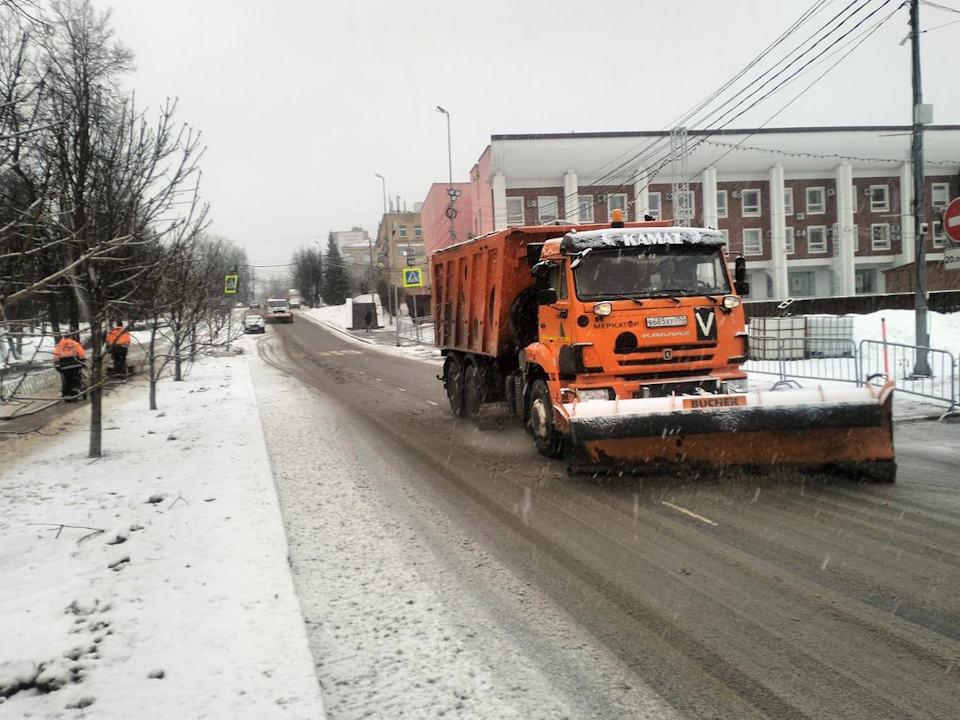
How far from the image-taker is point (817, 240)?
167 ft

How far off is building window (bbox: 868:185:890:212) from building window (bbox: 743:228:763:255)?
331 inches

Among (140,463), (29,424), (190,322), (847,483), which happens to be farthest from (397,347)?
(847,483)

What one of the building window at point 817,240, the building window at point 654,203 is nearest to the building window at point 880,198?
the building window at point 817,240

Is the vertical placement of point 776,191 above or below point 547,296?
above

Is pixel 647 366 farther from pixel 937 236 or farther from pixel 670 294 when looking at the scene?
pixel 937 236

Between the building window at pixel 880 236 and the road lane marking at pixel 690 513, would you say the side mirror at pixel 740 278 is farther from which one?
the building window at pixel 880 236

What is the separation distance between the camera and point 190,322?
16469 mm

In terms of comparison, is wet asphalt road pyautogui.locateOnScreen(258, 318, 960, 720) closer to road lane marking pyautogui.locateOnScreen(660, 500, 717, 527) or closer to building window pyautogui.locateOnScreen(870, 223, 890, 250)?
road lane marking pyautogui.locateOnScreen(660, 500, 717, 527)

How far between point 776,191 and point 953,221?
41.5 metres

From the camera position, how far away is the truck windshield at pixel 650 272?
8.51m

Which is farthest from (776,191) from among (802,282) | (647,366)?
(647,366)

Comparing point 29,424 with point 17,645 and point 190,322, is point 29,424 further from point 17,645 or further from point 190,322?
point 17,645

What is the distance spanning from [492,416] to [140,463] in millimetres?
5219

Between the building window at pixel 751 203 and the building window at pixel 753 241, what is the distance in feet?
3.44
